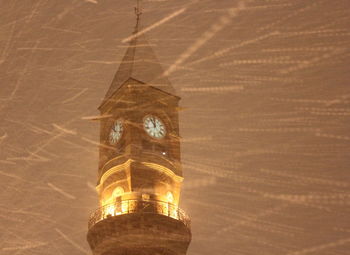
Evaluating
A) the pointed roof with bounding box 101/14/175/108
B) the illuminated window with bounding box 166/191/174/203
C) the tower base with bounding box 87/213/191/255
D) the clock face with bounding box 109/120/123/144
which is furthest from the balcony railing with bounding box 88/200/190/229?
the pointed roof with bounding box 101/14/175/108

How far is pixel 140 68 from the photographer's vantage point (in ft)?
101

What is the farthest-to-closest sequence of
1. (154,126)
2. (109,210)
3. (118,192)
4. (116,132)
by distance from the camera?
(116,132) < (154,126) < (118,192) < (109,210)

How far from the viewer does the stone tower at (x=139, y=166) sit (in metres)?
25.5

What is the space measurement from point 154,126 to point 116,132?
1825 millimetres

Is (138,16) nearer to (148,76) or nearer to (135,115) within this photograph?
(148,76)

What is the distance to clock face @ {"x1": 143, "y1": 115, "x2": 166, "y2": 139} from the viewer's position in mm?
28781

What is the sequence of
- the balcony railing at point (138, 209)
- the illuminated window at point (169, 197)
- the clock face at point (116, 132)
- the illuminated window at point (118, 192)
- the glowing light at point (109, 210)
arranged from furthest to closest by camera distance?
the clock face at point (116, 132) < the illuminated window at point (169, 197) < the illuminated window at point (118, 192) < the glowing light at point (109, 210) < the balcony railing at point (138, 209)

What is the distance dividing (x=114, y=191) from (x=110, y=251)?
2.99m

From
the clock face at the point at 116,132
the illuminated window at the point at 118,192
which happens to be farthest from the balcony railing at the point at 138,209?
the clock face at the point at 116,132

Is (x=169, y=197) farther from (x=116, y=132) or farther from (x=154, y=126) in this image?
(x=116, y=132)

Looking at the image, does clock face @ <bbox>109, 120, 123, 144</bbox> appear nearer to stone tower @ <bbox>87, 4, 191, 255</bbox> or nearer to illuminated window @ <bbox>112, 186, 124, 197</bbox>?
stone tower @ <bbox>87, 4, 191, 255</bbox>

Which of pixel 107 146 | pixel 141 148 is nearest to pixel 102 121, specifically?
pixel 107 146

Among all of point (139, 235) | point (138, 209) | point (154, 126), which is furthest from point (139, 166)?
point (139, 235)

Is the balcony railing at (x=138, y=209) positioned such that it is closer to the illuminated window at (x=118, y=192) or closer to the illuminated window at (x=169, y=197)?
the illuminated window at (x=169, y=197)
